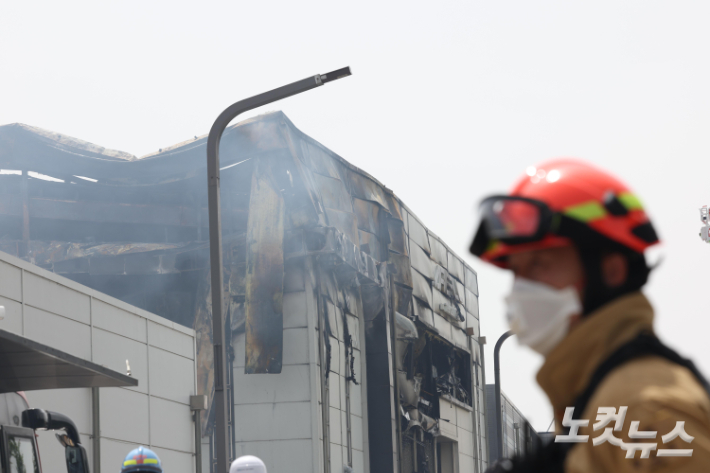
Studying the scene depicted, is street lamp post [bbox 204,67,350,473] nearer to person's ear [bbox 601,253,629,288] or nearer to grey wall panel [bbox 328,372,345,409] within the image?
person's ear [bbox 601,253,629,288]

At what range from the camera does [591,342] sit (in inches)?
63.7

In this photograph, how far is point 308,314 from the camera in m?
32.3

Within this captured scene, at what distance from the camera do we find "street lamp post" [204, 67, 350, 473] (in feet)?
39.2

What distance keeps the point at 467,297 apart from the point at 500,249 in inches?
2097

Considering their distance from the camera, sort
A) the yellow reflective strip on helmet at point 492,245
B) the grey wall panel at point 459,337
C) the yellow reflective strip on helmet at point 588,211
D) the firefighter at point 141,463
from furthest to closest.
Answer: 1. the grey wall panel at point 459,337
2. the firefighter at point 141,463
3. the yellow reflective strip on helmet at point 492,245
4. the yellow reflective strip on helmet at point 588,211

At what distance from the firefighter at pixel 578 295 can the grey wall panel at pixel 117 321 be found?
19176 mm

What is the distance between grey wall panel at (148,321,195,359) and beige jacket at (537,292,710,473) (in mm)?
21529

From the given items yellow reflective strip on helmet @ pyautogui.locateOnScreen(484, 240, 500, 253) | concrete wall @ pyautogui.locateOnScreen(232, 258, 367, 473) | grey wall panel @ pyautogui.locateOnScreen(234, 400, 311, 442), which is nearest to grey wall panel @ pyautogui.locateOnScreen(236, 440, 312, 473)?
concrete wall @ pyautogui.locateOnScreen(232, 258, 367, 473)

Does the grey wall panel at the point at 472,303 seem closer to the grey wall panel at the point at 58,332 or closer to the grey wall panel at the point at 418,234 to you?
the grey wall panel at the point at 418,234

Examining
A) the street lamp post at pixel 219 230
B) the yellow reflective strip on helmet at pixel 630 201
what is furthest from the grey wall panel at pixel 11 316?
the yellow reflective strip on helmet at pixel 630 201

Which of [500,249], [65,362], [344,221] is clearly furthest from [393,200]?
[500,249]

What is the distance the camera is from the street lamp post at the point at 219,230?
12.0m

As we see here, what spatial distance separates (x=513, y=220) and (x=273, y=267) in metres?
30.4

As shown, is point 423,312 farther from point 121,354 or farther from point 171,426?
point 121,354
